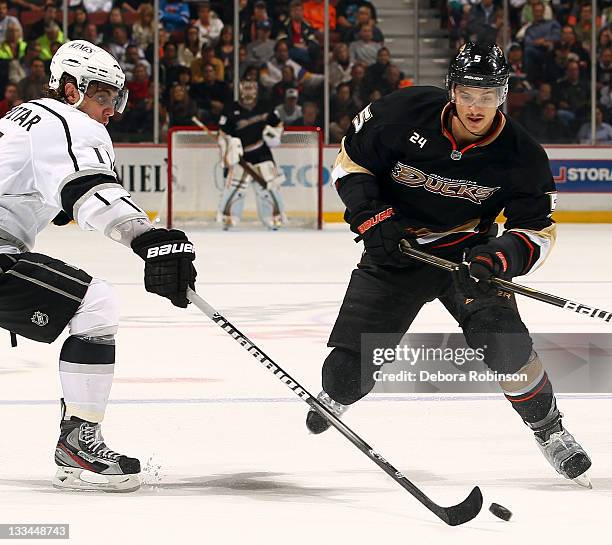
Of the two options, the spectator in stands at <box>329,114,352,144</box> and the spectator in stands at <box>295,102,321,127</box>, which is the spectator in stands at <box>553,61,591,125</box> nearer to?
the spectator in stands at <box>329,114,352,144</box>

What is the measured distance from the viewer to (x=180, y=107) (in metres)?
12.8

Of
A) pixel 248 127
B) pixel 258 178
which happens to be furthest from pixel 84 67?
pixel 248 127

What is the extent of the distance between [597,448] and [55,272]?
1543 mm

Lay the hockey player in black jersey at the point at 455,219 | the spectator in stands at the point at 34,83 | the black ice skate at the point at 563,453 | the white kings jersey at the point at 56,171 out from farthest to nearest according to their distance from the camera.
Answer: the spectator in stands at the point at 34,83 < the hockey player in black jersey at the point at 455,219 < the black ice skate at the point at 563,453 < the white kings jersey at the point at 56,171

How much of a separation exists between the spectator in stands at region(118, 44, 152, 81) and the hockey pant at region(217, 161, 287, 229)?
1607 mm

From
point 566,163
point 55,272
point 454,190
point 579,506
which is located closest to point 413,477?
point 579,506

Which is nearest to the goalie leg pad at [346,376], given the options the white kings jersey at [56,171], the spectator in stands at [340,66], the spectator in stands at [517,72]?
the white kings jersey at [56,171]

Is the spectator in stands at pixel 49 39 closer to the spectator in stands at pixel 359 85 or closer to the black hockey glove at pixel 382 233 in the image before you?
the spectator in stands at pixel 359 85

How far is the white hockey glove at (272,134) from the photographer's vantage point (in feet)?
39.4

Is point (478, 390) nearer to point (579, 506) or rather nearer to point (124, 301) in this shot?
point (579, 506)

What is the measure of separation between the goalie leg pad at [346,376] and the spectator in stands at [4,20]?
32.1 ft

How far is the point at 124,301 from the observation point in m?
7.05

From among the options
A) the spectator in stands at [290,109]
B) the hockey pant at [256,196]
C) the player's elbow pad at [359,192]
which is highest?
Result: the player's elbow pad at [359,192]

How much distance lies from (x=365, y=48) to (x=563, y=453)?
411 inches
